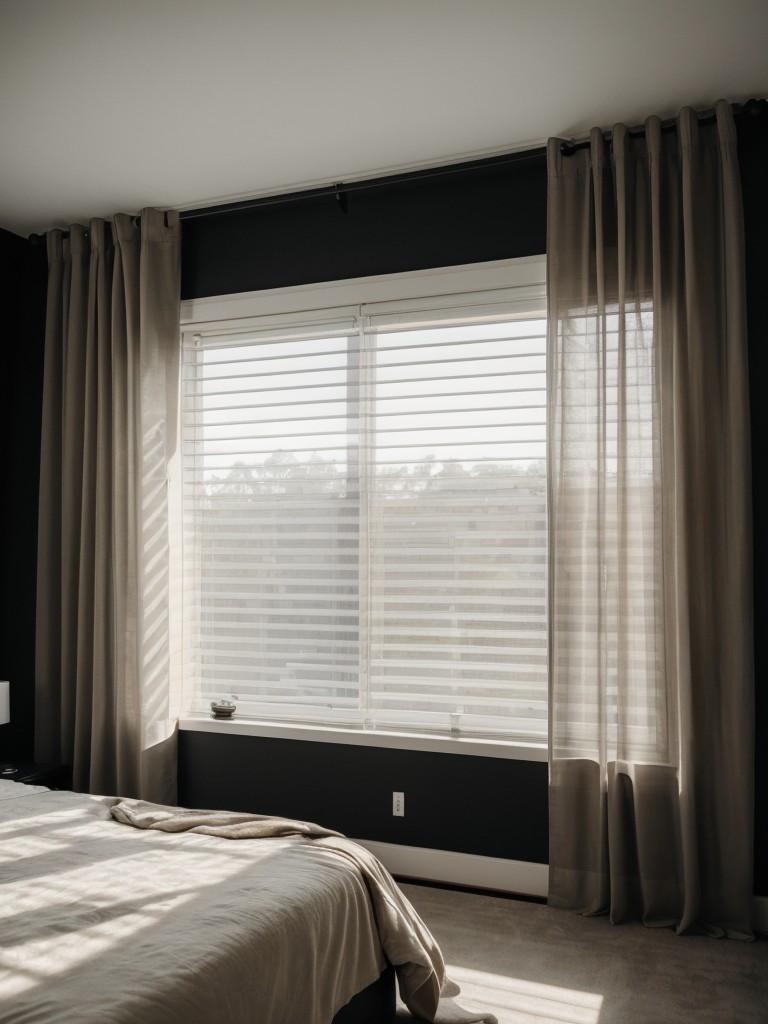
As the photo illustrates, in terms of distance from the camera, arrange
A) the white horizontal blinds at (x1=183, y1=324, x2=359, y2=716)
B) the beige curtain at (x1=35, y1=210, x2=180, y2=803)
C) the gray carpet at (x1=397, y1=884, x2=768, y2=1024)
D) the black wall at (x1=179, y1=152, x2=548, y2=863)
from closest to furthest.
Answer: the gray carpet at (x1=397, y1=884, x2=768, y2=1024) → the black wall at (x1=179, y1=152, x2=548, y2=863) → the white horizontal blinds at (x1=183, y1=324, x2=359, y2=716) → the beige curtain at (x1=35, y1=210, x2=180, y2=803)

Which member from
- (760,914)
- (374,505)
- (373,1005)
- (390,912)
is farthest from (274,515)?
(760,914)

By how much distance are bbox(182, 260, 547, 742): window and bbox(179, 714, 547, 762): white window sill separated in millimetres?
59

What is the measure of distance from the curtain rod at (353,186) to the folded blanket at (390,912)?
8.73ft

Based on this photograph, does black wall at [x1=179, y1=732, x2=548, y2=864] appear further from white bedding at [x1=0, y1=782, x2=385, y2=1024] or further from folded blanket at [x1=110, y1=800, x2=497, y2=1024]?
white bedding at [x1=0, y1=782, x2=385, y2=1024]

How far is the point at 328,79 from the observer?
2932 millimetres

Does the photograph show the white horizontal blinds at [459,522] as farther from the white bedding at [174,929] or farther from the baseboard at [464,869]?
the white bedding at [174,929]

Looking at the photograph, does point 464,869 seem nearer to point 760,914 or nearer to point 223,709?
point 760,914

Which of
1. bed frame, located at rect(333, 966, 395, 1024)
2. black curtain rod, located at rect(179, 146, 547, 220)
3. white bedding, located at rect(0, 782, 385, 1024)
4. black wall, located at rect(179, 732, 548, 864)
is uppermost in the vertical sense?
black curtain rod, located at rect(179, 146, 547, 220)

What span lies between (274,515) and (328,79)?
1896 mm

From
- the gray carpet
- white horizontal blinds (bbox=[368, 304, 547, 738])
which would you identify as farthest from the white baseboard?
white horizontal blinds (bbox=[368, 304, 547, 738])

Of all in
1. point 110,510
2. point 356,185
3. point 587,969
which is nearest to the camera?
point 587,969

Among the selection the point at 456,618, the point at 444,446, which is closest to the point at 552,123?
the point at 444,446

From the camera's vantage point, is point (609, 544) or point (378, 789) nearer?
point (609, 544)

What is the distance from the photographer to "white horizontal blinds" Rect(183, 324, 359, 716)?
12.6ft
